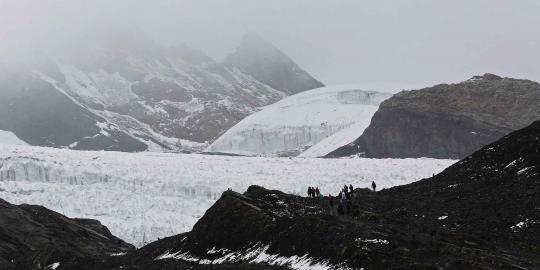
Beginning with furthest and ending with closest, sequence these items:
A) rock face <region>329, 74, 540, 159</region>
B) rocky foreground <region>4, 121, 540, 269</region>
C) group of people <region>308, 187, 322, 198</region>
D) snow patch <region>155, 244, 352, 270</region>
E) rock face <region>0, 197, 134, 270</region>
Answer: rock face <region>329, 74, 540, 159</region> → group of people <region>308, 187, 322, 198</region> → rock face <region>0, 197, 134, 270</region> → snow patch <region>155, 244, 352, 270</region> → rocky foreground <region>4, 121, 540, 269</region>

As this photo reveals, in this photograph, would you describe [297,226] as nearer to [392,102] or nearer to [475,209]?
[475,209]

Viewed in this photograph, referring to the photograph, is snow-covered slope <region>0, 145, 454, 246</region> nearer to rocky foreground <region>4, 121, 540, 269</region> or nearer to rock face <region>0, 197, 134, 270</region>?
rock face <region>0, 197, 134, 270</region>

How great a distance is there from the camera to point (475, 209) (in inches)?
1462

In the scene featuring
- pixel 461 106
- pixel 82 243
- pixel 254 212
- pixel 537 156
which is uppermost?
pixel 461 106

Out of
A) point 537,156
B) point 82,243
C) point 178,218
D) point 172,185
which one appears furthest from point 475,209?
point 172,185

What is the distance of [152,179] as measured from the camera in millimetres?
80000

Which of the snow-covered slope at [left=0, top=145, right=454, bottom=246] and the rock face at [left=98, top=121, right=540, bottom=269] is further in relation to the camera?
the snow-covered slope at [left=0, top=145, right=454, bottom=246]

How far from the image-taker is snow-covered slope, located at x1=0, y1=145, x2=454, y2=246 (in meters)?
69.2

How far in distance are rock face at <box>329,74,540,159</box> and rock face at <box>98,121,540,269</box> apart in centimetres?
11996

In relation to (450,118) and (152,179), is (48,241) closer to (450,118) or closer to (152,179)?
(152,179)

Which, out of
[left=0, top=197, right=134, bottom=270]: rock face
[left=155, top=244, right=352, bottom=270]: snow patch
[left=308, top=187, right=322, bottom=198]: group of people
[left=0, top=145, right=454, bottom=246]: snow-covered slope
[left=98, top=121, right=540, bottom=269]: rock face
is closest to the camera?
[left=98, top=121, right=540, bottom=269]: rock face

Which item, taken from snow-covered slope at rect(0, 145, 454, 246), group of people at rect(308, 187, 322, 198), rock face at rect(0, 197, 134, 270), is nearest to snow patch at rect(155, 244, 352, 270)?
rock face at rect(0, 197, 134, 270)

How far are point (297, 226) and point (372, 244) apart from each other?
5.41m

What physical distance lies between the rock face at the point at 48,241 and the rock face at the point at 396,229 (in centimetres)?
573
